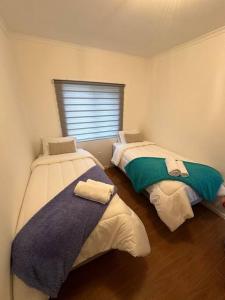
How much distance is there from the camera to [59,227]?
39.9 inches

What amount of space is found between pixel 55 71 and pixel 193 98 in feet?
7.47

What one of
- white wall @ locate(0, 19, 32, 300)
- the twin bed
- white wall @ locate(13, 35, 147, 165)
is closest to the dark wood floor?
the twin bed

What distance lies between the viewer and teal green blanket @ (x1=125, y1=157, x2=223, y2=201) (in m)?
1.67

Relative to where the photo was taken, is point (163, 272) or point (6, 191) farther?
point (163, 272)

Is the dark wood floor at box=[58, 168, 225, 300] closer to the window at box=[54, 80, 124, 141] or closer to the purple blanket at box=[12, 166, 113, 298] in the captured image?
the purple blanket at box=[12, 166, 113, 298]

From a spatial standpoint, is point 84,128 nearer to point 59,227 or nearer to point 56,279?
point 59,227

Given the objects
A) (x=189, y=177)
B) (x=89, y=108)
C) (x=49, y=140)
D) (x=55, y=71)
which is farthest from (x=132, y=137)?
(x=55, y=71)

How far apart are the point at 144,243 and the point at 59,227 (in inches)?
28.2

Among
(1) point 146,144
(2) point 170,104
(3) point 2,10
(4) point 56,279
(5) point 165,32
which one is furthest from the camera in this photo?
(1) point 146,144

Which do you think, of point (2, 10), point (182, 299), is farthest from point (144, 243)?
point (2, 10)

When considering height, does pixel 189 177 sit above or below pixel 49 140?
below

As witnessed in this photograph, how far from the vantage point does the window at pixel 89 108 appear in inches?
96.5

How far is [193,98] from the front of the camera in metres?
2.18

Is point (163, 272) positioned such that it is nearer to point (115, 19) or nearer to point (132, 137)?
point (132, 137)
